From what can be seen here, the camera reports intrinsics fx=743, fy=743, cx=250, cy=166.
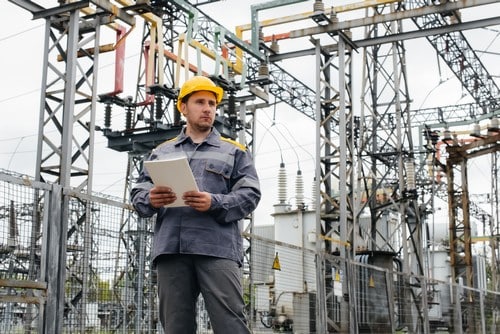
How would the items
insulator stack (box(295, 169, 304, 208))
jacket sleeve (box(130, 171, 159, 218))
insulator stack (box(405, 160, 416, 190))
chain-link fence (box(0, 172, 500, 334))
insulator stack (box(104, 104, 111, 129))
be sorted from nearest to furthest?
jacket sleeve (box(130, 171, 159, 218))
chain-link fence (box(0, 172, 500, 334))
insulator stack (box(104, 104, 111, 129))
insulator stack (box(405, 160, 416, 190))
insulator stack (box(295, 169, 304, 208))

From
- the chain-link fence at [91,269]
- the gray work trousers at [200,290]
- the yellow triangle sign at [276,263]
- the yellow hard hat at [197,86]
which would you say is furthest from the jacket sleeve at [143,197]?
the yellow triangle sign at [276,263]

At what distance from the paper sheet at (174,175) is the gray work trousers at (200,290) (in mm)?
368

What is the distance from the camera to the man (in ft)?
13.3

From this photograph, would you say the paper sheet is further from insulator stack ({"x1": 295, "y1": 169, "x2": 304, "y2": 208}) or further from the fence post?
insulator stack ({"x1": 295, "y1": 169, "x2": 304, "y2": 208})

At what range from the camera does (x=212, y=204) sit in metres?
4.01

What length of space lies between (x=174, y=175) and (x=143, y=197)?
417 mm

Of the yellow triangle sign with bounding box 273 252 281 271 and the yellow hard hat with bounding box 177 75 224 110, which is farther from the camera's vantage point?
the yellow triangle sign with bounding box 273 252 281 271

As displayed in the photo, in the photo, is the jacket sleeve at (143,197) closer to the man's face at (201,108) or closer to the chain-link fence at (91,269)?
the man's face at (201,108)

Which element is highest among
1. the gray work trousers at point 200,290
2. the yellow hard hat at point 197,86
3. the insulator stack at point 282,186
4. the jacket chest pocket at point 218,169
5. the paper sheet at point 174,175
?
the insulator stack at point 282,186

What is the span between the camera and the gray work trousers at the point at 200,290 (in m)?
4.04

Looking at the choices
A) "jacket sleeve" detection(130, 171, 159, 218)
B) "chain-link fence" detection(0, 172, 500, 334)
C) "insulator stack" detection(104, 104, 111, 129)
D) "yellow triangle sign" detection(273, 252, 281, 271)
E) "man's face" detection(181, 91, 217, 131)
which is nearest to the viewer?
"jacket sleeve" detection(130, 171, 159, 218)

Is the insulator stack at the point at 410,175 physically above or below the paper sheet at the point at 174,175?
above

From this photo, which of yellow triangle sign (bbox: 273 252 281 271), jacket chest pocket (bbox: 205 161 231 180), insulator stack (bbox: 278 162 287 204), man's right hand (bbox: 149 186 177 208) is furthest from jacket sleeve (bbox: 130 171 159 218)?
insulator stack (bbox: 278 162 287 204)

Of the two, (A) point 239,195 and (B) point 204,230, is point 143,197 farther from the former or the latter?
(A) point 239,195
